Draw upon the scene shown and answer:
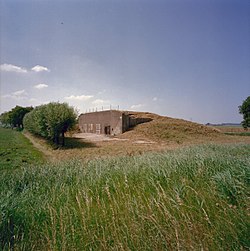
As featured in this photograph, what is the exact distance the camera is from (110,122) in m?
36.6

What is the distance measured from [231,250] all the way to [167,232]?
695mm

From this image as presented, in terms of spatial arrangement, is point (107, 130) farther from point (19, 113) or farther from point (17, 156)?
point (19, 113)

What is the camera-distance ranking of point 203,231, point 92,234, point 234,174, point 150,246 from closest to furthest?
point 150,246
point 203,231
point 92,234
point 234,174

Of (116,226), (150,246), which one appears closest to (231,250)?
(150,246)

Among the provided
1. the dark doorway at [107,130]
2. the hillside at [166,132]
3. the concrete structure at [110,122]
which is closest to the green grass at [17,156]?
the hillside at [166,132]

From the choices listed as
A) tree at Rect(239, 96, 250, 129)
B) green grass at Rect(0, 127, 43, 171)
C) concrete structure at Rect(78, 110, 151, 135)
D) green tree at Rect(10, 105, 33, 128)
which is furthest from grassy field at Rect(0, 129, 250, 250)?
green tree at Rect(10, 105, 33, 128)

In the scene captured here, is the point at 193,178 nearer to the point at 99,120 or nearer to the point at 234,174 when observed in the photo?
the point at 234,174

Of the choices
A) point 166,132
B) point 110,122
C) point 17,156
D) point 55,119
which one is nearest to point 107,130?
point 110,122

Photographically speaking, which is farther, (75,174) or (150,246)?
(75,174)

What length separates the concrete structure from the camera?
34031 millimetres

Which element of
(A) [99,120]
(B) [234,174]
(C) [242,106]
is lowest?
(B) [234,174]

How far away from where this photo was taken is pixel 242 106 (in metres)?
39.1

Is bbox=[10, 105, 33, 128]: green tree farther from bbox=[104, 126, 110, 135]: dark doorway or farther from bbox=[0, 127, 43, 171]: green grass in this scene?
bbox=[0, 127, 43, 171]: green grass

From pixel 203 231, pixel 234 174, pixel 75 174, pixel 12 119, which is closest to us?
pixel 203 231
